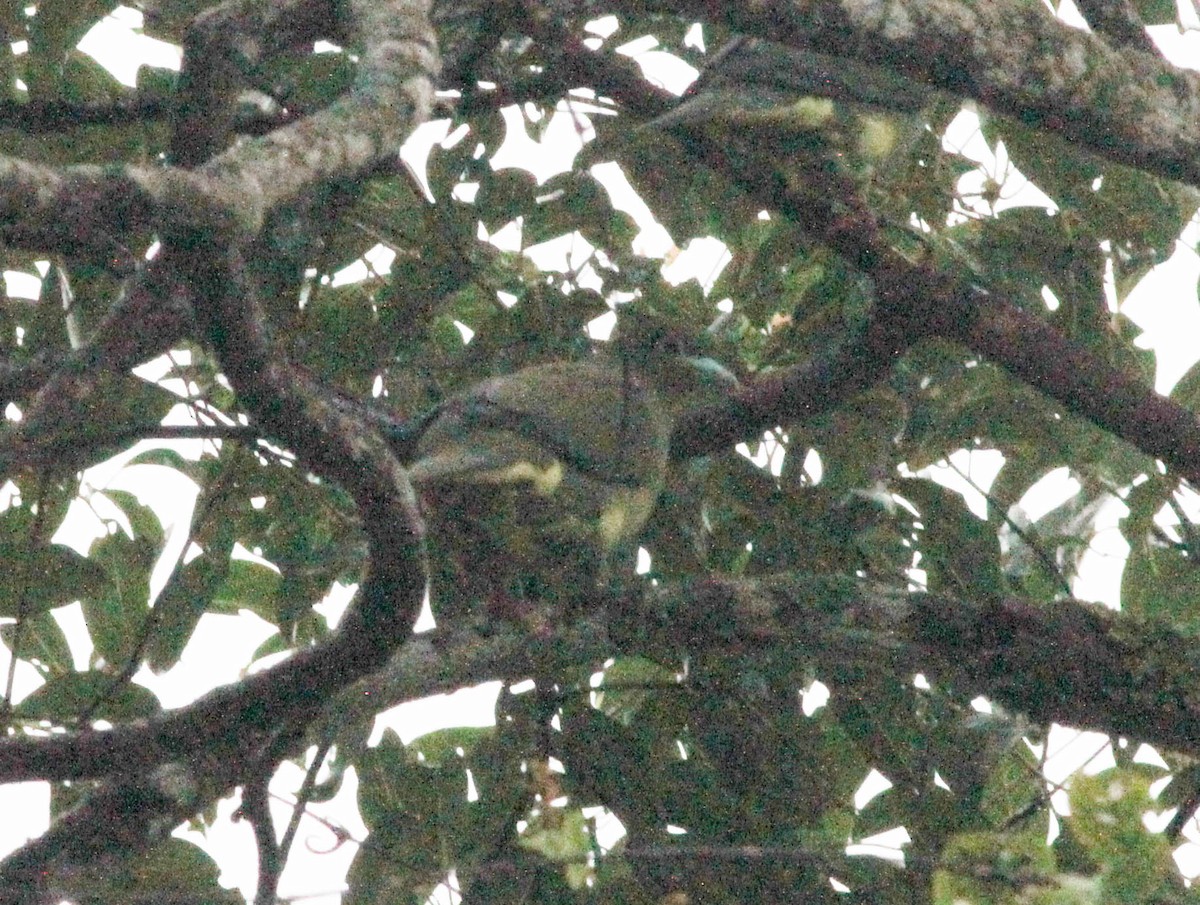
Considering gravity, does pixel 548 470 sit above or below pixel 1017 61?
below

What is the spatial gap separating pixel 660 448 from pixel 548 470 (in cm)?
20

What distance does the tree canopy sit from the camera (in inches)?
83.6

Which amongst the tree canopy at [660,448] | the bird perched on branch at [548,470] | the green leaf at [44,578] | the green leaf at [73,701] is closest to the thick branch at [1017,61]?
the tree canopy at [660,448]

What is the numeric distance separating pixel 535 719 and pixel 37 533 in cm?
79

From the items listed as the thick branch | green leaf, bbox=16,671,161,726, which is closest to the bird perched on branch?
green leaf, bbox=16,671,161,726

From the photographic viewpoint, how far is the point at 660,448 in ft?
8.99

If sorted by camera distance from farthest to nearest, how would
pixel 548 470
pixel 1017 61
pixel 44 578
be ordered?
1. pixel 548 470
2. pixel 44 578
3. pixel 1017 61

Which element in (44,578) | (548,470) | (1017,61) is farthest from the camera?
(548,470)

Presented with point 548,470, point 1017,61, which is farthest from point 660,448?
point 1017,61

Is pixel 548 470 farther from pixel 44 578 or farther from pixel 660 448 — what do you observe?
pixel 44 578

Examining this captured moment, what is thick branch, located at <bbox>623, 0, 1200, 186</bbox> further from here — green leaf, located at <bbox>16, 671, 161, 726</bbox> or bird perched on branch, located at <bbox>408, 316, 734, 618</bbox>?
green leaf, located at <bbox>16, 671, 161, 726</bbox>

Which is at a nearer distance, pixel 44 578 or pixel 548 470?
pixel 44 578

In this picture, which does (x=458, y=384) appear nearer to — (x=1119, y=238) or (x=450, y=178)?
(x=450, y=178)

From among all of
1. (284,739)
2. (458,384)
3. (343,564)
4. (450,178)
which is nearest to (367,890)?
(284,739)
